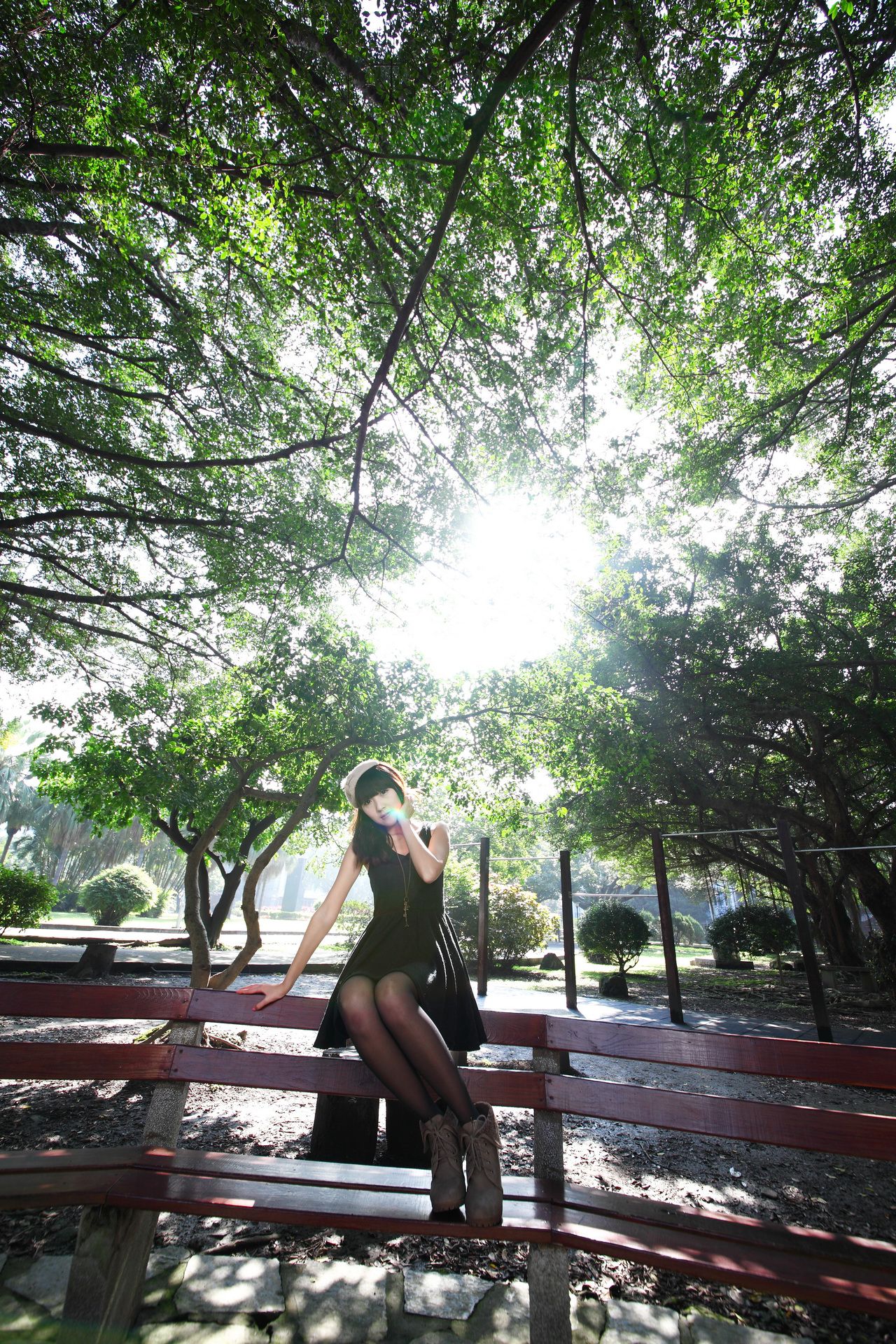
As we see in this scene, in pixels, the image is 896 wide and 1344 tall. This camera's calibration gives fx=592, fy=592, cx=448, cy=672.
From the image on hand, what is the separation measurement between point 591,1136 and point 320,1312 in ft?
9.00

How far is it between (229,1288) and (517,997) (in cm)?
817

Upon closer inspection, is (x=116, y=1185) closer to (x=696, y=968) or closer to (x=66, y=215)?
(x=66, y=215)

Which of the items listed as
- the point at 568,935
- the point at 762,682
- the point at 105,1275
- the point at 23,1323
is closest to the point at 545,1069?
the point at 105,1275

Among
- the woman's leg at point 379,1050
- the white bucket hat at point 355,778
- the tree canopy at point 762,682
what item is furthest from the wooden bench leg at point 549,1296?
the tree canopy at point 762,682

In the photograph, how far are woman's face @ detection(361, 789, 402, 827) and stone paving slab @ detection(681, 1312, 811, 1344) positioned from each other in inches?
81.9

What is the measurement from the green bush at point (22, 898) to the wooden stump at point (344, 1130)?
14.0 metres

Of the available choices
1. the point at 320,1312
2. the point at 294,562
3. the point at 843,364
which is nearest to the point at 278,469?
the point at 294,562

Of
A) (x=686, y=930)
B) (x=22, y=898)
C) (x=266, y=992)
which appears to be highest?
(x=686, y=930)

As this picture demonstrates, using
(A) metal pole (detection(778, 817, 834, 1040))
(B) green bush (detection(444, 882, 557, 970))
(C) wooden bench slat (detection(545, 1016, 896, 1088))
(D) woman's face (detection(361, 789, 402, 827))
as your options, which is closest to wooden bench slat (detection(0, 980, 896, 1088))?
(C) wooden bench slat (detection(545, 1016, 896, 1088))

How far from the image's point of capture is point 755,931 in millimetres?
16766

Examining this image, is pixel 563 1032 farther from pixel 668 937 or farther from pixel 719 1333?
pixel 668 937

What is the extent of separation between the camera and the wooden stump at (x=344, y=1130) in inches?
127

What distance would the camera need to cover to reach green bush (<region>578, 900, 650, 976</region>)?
504 inches

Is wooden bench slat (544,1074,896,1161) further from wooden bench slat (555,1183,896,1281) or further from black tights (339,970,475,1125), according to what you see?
black tights (339,970,475,1125)
